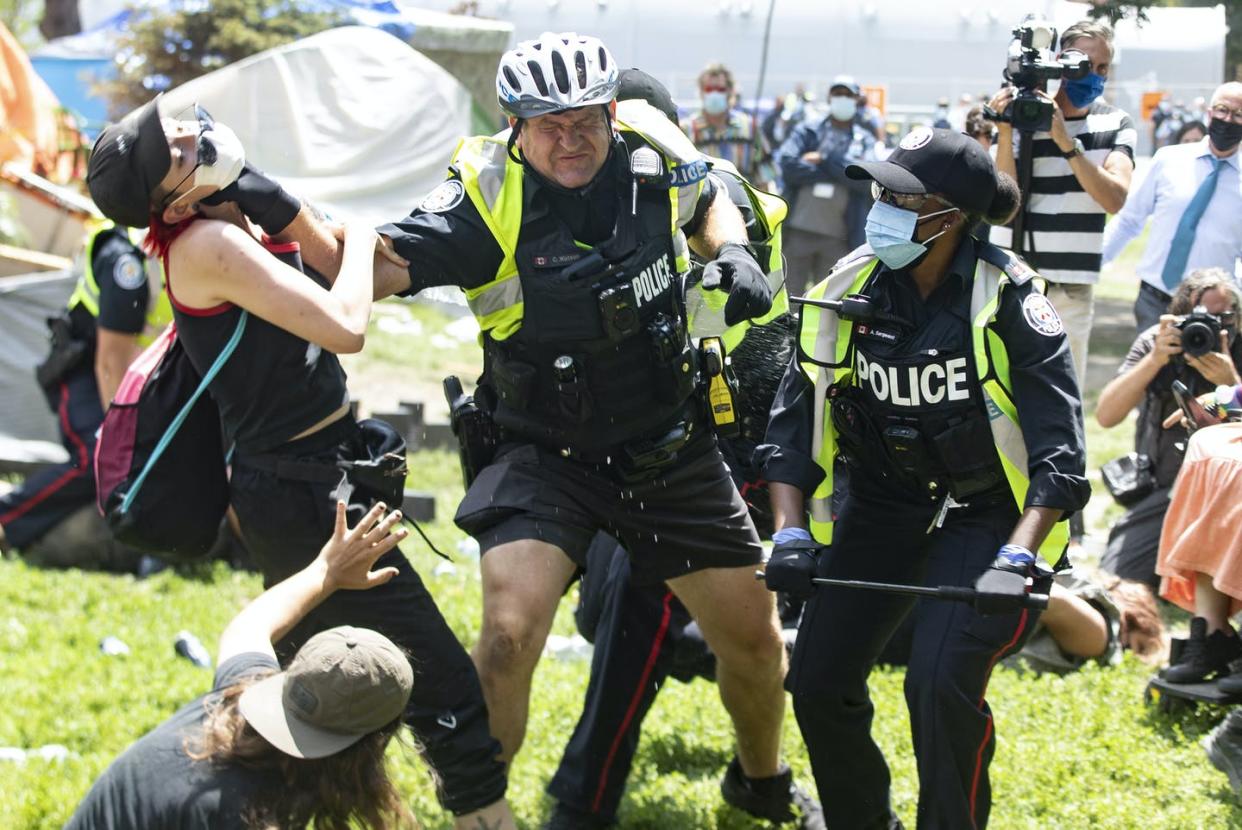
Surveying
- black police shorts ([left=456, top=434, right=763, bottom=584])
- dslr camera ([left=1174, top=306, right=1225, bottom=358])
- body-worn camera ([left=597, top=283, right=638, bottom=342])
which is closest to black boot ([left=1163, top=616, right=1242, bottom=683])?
dslr camera ([left=1174, top=306, right=1225, bottom=358])

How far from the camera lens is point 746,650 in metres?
4.55

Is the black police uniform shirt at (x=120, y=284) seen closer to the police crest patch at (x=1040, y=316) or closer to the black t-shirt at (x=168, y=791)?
the black t-shirt at (x=168, y=791)

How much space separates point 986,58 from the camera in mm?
23766

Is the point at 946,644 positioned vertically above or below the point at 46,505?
above

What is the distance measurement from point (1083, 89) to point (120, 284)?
4.55m

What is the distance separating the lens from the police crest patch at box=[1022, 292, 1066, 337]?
12.8ft

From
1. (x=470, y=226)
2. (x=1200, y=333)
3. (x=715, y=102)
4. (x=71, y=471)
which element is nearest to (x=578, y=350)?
(x=470, y=226)

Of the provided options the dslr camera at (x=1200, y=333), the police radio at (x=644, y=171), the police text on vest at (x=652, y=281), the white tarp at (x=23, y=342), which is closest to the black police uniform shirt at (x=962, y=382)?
the police text on vest at (x=652, y=281)

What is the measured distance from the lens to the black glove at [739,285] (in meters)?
4.16

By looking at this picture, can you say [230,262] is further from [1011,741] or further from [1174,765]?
[1174,765]

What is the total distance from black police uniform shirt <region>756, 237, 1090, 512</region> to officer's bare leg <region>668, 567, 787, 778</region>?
461 mm

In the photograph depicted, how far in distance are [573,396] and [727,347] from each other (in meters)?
0.89

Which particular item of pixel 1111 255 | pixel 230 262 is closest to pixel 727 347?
pixel 230 262

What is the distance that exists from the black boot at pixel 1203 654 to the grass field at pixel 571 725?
0.46ft
